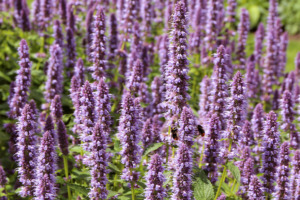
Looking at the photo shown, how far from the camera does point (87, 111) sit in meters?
5.47

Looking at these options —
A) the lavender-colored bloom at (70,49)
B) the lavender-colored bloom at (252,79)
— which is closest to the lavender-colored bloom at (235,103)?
the lavender-colored bloom at (252,79)

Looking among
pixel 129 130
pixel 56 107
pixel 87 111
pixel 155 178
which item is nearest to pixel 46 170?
pixel 87 111

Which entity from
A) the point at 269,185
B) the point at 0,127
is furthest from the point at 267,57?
the point at 0,127

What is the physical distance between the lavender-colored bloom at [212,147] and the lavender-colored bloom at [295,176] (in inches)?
38.5

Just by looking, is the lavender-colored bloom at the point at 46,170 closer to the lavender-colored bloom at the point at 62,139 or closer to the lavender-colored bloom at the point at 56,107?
the lavender-colored bloom at the point at 62,139

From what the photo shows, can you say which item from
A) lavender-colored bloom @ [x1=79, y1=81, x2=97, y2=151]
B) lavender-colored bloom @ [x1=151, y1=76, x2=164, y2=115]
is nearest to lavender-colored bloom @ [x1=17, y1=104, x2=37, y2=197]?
lavender-colored bloom @ [x1=79, y1=81, x2=97, y2=151]

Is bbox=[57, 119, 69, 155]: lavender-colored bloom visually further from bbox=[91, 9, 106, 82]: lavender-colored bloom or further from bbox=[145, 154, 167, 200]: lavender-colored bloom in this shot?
bbox=[145, 154, 167, 200]: lavender-colored bloom

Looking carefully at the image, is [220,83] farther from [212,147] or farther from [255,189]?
[255,189]

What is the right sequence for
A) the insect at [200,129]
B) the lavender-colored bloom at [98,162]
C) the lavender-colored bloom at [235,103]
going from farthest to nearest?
the insect at [200,129] < the lavender-colored bloom at [235,103] < the lavender-colored bloom at [98,162]

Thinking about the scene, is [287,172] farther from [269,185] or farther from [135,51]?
[135,51]

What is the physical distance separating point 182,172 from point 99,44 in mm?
2870

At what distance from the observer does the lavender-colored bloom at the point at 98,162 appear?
15.9ft

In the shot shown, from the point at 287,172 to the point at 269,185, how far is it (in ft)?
1.22

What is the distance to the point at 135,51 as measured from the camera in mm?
8383
